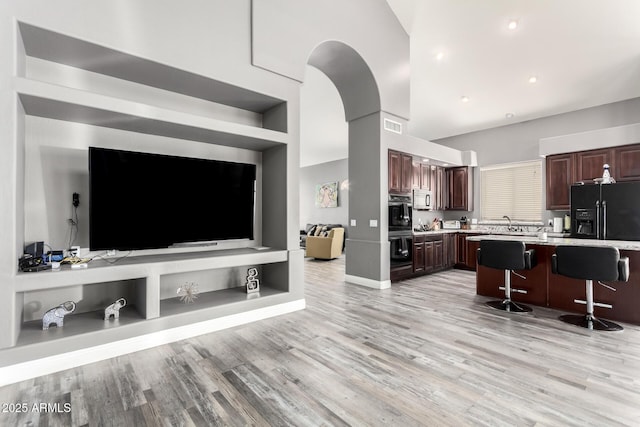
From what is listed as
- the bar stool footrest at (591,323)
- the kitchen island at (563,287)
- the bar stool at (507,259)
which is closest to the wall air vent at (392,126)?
the bar stool at (507,259)

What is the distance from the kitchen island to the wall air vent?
2596mm

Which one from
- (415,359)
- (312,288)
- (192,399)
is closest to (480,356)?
(415,359)

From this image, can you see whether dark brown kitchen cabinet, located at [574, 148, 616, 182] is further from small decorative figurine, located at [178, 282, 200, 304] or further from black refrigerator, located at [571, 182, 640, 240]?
small decorative figurine, located at [178, 282, 200, 304]

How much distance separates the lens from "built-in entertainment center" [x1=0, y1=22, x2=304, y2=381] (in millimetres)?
2477

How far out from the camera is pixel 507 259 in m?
3.77

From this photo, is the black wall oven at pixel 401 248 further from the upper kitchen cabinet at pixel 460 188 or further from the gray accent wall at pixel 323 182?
the gray accent wall at pixel 323 182

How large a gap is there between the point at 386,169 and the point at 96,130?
4.02 metres

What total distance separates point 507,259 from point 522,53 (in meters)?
3.84

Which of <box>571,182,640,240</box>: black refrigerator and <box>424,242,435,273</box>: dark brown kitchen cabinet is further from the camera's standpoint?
<box>424,242,435,273</box>: dark brown kitchen cabinet

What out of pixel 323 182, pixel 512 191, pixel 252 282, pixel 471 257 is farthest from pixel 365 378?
pixel 323 182

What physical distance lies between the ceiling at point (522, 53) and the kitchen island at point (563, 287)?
3.23 metres

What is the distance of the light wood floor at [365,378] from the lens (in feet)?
6.09

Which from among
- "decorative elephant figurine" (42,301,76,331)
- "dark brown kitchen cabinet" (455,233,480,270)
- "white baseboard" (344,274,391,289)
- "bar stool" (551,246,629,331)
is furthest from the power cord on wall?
"dark brown kitchen cabinet" (455,233,480,270)

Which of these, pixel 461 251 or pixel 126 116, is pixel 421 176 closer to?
pixel 461 251
